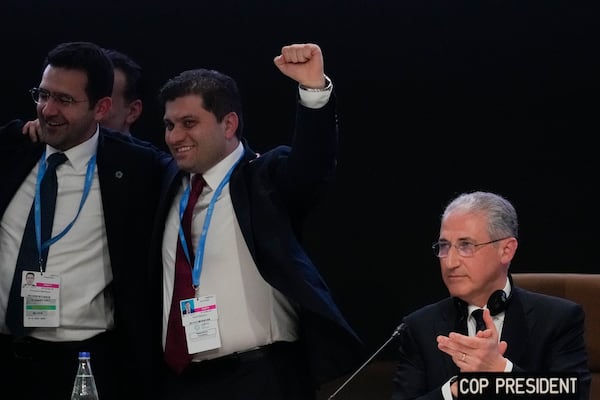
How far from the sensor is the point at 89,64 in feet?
13.5

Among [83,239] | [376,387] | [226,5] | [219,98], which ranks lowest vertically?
[376,387]

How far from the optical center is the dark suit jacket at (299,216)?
3592 millimetres

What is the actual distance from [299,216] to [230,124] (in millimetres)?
396

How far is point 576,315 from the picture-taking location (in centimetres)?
342

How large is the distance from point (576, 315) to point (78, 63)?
1.87 metres

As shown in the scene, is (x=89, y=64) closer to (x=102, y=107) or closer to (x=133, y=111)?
(x=102, y=107)

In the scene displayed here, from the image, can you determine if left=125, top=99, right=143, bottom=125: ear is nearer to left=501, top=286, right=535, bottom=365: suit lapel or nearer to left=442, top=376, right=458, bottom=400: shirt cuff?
left=501, top=286, right=535, bottom=365: suit lapel

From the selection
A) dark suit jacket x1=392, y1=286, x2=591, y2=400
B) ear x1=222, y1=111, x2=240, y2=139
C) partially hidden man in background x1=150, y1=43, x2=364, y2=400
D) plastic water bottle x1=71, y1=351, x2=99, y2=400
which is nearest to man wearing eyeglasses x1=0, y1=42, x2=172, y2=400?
partially hidden man in background x1=150, y1=43, x2=364, y2=400

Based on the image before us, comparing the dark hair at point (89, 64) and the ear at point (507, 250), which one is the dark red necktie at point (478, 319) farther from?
the dark hair at point (89, 64)

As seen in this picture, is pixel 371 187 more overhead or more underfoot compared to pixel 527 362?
more overhead

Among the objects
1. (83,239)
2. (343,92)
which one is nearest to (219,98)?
(83,239)

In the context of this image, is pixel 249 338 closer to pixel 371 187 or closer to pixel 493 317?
pixel 493 317

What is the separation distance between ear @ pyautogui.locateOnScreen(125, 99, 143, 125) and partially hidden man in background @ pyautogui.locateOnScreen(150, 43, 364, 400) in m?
0.81

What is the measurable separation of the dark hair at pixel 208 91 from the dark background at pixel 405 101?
3.48 ft
